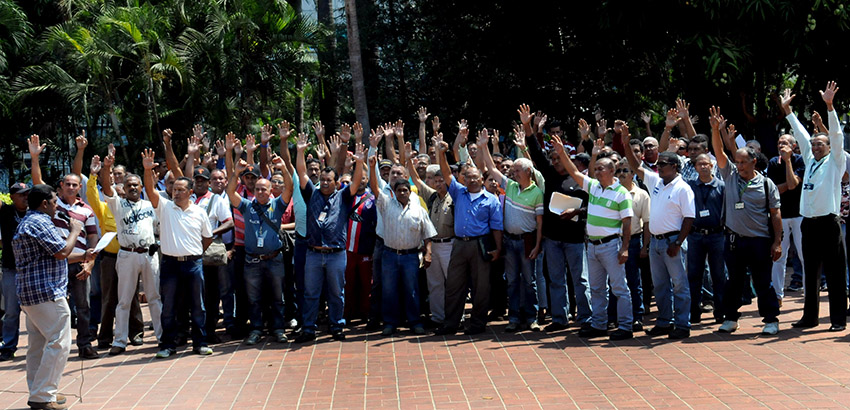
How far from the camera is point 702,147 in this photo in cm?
1035

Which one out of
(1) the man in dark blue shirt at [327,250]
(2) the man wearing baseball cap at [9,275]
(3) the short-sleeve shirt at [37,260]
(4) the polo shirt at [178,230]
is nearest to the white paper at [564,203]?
(1) the man in dark blue shirt at [327,250]

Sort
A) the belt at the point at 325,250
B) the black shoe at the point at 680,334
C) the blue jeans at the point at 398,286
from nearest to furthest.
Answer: the black shoe at the point at 680,334 < the belt at the point at 325,250 < the blue jeans at the point at 398,286

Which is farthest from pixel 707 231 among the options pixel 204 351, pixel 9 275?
pixel 9 275

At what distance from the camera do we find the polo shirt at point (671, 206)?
31.6 feet

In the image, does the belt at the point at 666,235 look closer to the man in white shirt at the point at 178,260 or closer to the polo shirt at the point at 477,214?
the polo shirt at the point at 477,214

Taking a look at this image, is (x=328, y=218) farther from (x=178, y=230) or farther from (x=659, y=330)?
(x=659, y=330)

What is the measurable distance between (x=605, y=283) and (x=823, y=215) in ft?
7.96

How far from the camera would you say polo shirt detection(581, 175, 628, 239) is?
9.69 metres

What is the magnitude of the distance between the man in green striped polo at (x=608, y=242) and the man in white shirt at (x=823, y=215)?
1955mm

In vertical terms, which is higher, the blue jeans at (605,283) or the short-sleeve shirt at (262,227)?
the short-sleeve shirt at (262,227)

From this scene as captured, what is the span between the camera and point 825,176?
9570 millimetres

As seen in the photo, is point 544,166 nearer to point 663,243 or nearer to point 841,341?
point 663,243

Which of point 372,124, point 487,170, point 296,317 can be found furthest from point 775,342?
point 372,124

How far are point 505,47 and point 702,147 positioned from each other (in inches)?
391
